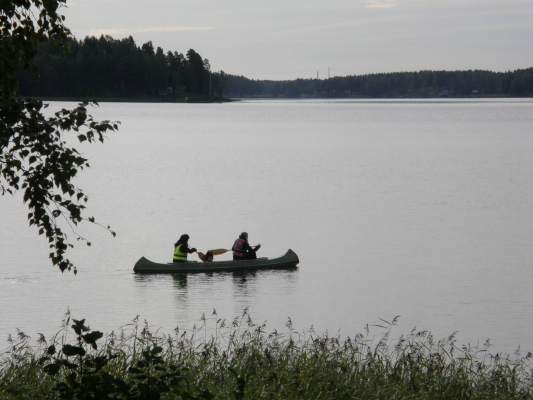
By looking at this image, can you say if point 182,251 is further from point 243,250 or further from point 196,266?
point 243,250

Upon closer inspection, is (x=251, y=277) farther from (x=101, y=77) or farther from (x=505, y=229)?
(x=101, y=77)

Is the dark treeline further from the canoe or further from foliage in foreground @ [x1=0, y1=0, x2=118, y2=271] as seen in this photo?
foliage in foreground @ [x1=0, y1=0, x2=118, y2=271]

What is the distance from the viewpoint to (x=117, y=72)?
173 m

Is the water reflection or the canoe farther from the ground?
the canoe

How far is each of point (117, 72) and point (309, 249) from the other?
6086 inches

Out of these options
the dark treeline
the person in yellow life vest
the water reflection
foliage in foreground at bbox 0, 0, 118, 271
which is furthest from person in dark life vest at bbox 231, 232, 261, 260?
the dark treeline

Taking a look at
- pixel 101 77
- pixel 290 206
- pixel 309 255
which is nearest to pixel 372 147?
pixel 290 206

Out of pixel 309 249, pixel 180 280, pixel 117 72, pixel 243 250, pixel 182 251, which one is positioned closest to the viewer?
pixel 180 280

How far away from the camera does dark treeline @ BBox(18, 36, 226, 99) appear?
162 m

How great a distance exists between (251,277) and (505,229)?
555 inches

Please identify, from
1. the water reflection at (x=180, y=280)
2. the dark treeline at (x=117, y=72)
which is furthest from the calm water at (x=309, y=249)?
the dark treeline at (x=117, y=72)

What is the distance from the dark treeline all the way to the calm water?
4373 inches

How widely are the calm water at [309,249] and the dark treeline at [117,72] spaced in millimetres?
111084

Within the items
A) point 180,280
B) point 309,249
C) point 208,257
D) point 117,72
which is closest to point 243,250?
point 208,257
